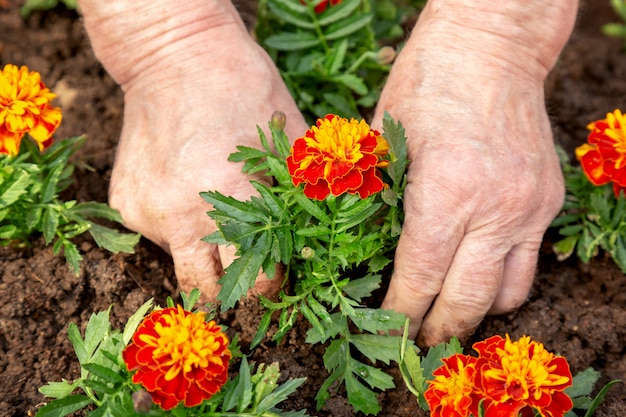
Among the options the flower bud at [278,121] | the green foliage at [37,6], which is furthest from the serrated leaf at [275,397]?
the green foliage at [37,6]

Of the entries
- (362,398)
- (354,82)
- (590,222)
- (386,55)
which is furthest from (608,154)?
(362,398)

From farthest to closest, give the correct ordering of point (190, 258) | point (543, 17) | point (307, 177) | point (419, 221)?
point (543, 17)
point (190, 258)
point (419, 221)
point (307, 177)

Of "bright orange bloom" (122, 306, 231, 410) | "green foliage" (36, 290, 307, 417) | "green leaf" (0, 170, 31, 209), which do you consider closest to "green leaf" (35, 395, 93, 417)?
"green foliage" (36, 290, 307, 417)

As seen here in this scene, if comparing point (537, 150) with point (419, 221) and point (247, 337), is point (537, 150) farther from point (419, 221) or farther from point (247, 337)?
point (247, 337)

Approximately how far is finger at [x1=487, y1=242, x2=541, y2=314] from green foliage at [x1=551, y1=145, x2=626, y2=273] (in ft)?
0.81

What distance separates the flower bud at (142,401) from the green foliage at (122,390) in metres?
0.05

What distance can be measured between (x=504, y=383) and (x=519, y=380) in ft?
0.13

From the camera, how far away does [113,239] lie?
215cm

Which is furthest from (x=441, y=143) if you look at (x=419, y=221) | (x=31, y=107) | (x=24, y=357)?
(x=24, y=357)

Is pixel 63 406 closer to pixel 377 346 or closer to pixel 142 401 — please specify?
pixel 142 401

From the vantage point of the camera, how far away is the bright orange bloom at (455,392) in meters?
1.56

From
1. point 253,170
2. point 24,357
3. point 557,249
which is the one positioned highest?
point 253,170

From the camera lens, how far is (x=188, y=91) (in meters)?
2.16

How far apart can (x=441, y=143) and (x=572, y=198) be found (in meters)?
0.59
